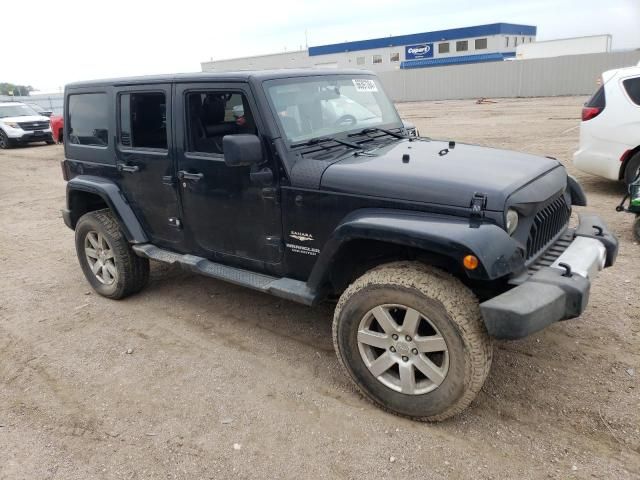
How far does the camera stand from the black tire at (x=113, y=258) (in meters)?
4.76

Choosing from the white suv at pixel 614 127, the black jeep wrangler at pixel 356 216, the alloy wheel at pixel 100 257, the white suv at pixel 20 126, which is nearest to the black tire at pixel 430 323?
the black jeep wrangler at pixel 356 216

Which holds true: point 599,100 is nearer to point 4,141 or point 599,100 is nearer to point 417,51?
point 4,141

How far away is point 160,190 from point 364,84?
1.91 m

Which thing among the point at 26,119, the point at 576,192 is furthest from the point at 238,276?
the point at 26,119

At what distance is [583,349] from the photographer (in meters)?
3.66

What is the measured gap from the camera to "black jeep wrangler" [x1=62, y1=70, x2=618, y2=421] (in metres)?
2.75

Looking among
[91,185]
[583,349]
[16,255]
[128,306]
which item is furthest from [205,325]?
[16,255]

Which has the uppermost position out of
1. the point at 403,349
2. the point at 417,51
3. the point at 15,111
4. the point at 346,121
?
the point at 417,51

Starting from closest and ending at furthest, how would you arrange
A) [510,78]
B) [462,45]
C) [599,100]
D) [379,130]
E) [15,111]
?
[379,130] < [599,100] < [15,111] < [510,78] < [462,45]

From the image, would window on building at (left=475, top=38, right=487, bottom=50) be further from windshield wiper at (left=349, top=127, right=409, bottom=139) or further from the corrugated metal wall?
windshield wiper at (left=349, top=127, right=409, bottom=139)

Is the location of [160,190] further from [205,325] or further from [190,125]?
[205,325]

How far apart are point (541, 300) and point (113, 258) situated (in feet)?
12.5

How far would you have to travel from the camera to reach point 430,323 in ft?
9.29

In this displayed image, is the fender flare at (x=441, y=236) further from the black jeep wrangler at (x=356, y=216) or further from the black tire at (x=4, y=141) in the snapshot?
the black tire at (x=4, y=141)
